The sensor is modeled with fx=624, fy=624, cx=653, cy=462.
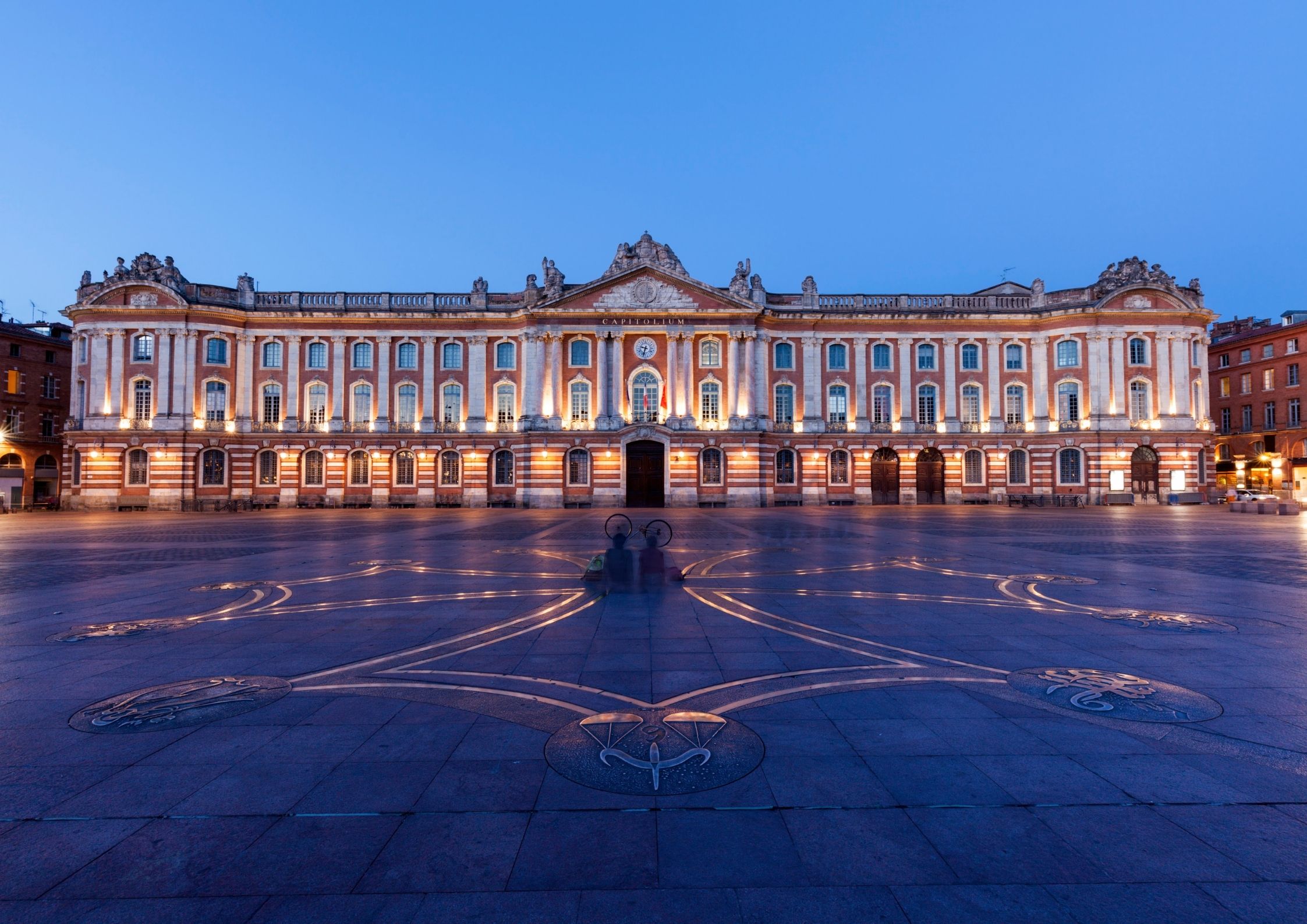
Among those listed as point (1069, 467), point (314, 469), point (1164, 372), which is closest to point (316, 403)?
point (314, 469)

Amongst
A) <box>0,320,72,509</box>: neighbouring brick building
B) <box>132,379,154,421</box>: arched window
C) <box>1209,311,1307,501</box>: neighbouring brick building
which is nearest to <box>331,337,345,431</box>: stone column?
<box>132,379,154,421</box>: arched window

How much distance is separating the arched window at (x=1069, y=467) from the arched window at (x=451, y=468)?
42.9 meters

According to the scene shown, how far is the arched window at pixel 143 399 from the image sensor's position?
141ft

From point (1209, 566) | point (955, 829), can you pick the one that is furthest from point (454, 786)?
point (1209, 566)

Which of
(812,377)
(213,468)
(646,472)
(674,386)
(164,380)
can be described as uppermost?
(812,377)

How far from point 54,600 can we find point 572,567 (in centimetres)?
886

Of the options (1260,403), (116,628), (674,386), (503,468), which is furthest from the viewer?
(1260,403)

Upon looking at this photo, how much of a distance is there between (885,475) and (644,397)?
61.3 ft

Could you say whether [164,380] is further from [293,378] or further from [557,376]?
[557,376]

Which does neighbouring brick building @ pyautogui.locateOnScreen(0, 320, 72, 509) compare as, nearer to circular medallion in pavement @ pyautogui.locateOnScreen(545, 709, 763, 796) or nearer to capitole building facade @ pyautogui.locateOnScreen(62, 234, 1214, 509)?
capitole building facade @ pyautogui.locateOnScreen(62, 234, 1214, 509)

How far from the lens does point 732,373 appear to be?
1718 inches

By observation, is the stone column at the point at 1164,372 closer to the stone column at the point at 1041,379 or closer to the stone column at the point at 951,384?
the stone column at the point at 1041,379

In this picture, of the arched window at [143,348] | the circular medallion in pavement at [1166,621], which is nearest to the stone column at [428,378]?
the arched window at [143,348]

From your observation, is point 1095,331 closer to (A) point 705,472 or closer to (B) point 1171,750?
(A) point 705,472
